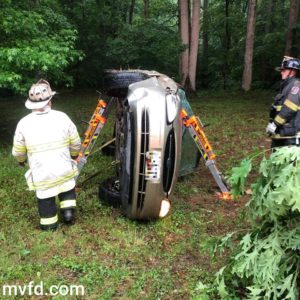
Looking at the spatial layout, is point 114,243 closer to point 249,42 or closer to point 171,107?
point 171,107

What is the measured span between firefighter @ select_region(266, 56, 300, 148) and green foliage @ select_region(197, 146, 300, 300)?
2240 millimetres

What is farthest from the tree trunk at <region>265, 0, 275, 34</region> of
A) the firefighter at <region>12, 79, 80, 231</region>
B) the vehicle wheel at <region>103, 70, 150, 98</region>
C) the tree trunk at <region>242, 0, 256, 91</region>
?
the firefighter at <region>12, 79, 80, 231</region>

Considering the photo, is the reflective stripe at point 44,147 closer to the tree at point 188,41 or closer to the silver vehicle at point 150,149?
the silver vehicle at point 150,149

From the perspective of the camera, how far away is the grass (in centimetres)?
387

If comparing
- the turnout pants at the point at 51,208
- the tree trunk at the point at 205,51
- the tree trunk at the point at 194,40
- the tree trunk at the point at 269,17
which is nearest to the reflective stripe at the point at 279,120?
the turnout pants at the point at 51,208

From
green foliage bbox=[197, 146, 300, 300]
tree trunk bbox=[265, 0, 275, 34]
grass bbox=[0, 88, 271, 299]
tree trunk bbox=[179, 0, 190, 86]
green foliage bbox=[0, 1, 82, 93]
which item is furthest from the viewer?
tree trunk bbox=[265, 0, 275, 34]

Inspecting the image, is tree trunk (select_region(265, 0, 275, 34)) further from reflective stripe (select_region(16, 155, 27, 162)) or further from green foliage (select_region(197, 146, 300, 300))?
green foliage (select_region(197, 146, 300, 300))

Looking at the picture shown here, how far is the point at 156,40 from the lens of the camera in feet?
52.6

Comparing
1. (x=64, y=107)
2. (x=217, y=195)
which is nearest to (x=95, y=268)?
(x=217, y=195)

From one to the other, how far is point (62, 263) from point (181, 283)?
1249 millimetres

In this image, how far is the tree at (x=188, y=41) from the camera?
633 inches

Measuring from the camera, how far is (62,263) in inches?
163

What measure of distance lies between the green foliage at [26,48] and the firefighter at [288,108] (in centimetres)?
407

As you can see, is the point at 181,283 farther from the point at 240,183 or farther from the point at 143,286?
the point at 240,183
